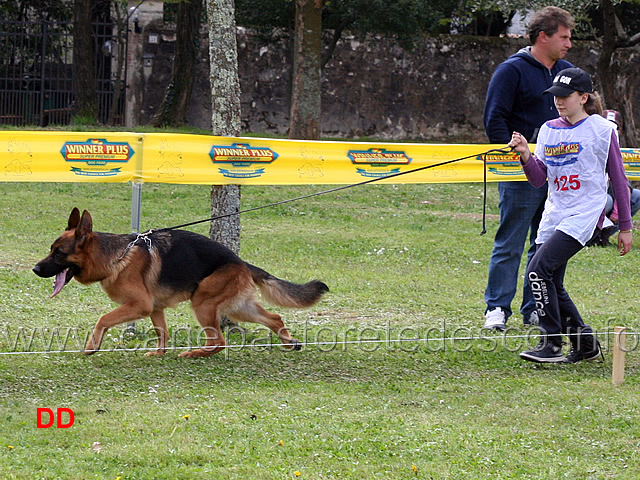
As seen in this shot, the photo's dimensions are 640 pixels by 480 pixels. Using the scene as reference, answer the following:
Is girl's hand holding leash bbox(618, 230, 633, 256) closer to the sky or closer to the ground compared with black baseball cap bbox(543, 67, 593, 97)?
closer to the ground

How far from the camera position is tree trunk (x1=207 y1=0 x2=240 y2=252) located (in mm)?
7113

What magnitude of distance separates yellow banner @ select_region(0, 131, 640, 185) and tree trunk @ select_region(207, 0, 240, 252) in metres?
0.43

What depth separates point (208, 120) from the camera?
2323 cm

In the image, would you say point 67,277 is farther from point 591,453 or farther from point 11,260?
point 11,260

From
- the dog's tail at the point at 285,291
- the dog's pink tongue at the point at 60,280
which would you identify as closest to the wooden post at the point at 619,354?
the dog's tail at the point at 285,291

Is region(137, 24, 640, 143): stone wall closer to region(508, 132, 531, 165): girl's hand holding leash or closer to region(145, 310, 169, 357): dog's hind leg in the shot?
region(145, 310, 169, 357): dog's hind leg

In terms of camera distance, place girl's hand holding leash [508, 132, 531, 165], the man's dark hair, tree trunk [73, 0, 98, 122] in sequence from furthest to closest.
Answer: tree trunk [73, 0, 98, 122] < the man's dark hair < girl's hand holding leash [508, 132, 531, 165]

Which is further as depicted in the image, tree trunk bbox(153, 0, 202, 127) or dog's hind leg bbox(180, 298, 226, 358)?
tree trunk bbox(153, 0, 202, 127)

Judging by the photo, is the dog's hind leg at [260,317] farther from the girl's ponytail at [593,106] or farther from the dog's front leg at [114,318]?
the girl's ponytail at [593,106]

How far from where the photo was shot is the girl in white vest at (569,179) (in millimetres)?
5891

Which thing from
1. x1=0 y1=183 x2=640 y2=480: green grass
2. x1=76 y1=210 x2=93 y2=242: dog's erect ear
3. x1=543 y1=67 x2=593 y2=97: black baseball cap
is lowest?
x1=0 y1=183 x2=640 y2=480: green grass

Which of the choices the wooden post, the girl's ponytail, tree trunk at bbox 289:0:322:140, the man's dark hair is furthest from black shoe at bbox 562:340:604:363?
tree trunk at bbox 289:0:322:140

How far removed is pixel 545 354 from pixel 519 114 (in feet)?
6.90

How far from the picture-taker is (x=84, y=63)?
21.2 m
